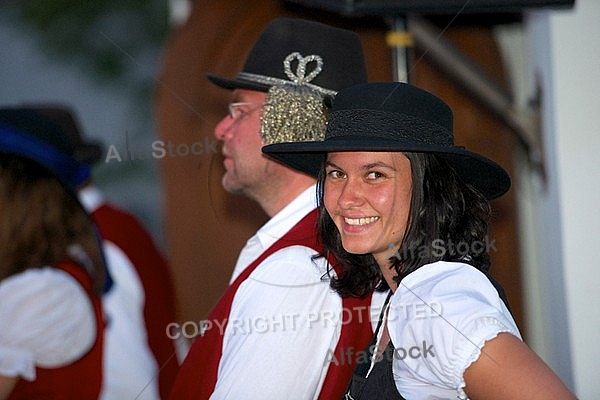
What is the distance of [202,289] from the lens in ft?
8.71

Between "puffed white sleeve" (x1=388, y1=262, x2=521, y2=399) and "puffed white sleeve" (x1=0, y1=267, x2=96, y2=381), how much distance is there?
86 centimetres

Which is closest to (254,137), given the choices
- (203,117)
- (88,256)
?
(88,256)

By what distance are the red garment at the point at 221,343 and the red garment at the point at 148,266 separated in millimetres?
983

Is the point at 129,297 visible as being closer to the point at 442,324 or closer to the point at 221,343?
the point at 221,343

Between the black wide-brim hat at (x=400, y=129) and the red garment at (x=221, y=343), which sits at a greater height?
the black wide-brim hat at (x=400, y=129)

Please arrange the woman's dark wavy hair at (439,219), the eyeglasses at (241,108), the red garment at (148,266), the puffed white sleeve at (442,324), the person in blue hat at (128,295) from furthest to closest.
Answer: the red garment at (148,266), the person in blue hat at (128,295), the eyeglasses at (241,108), the woman's dark wavy hair at (439,219), the puffed white sleeve at (442,324)

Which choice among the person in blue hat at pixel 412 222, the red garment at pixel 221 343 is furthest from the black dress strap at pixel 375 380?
the red garment at pixel 221 343

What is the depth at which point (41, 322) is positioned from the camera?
6.20 ft

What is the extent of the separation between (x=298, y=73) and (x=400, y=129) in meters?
0.49

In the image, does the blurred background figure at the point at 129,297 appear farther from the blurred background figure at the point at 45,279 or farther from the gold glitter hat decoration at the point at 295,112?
the gold glitter hat decoration at the point at 295,112

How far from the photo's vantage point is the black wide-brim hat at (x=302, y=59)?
1.83 m

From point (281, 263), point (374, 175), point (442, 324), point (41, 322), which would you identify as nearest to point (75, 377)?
point (41, 322)

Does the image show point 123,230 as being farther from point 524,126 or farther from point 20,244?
point 524,126

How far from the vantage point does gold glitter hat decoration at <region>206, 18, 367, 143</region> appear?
1751mm
